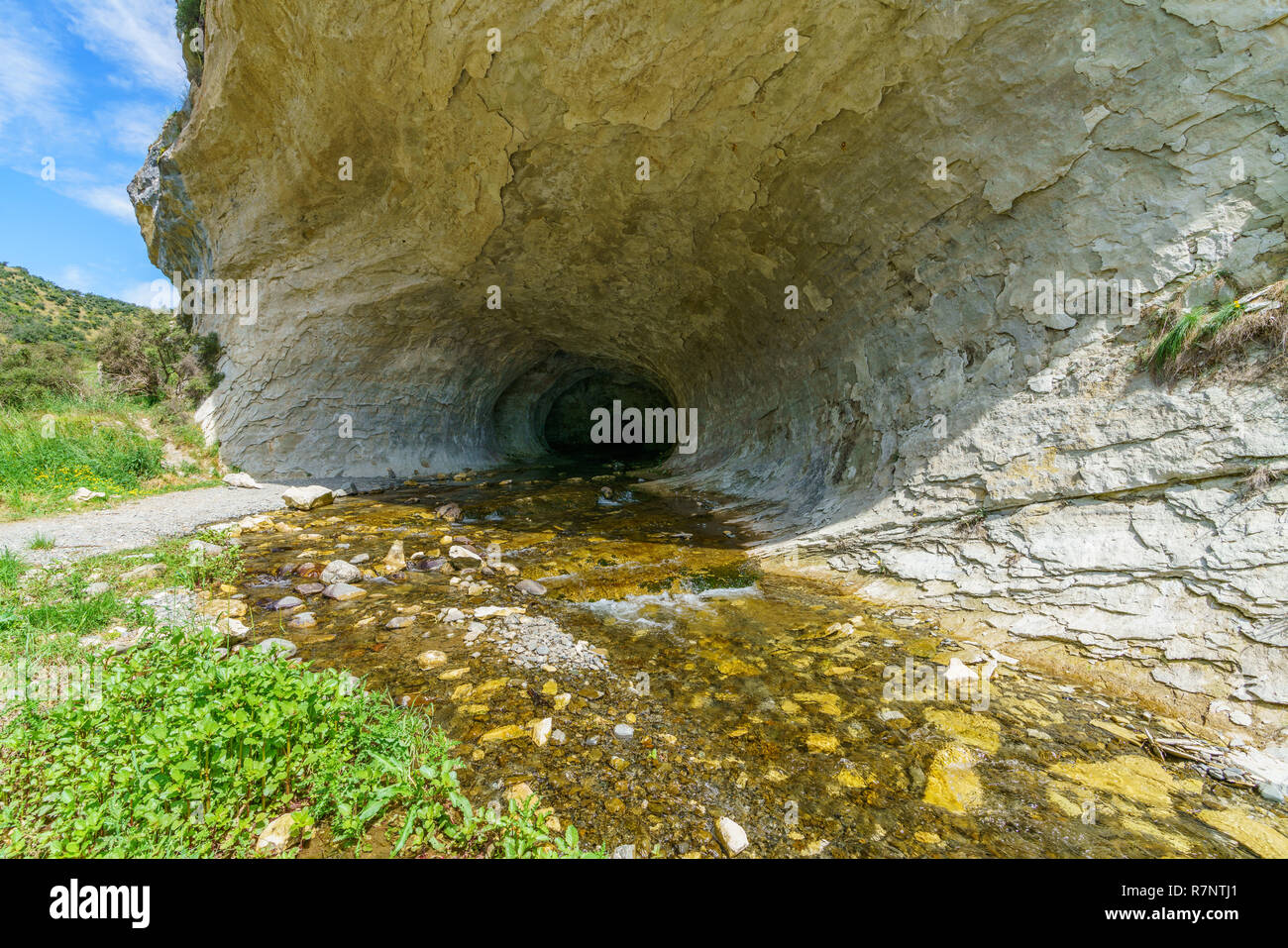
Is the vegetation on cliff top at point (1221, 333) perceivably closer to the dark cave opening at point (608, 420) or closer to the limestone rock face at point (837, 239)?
the limestone rock face at point (837, 239)

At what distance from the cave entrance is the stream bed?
16.8 m

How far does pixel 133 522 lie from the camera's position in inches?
258

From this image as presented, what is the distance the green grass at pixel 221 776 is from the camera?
6.24 feet

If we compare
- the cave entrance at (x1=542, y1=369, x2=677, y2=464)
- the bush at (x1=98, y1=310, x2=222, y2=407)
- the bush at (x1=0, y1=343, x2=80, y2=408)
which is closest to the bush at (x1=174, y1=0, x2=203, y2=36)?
the bush at (x1=98, y1=310, x2=222, y2=407)

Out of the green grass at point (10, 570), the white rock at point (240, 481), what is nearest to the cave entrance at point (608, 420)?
the white rock at point (240, 481)

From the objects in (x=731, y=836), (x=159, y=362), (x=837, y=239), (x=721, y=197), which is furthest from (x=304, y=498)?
(x=837, y=239)

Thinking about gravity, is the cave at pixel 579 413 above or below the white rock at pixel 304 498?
above

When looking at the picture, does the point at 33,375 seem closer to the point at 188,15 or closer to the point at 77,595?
the point at 188,15

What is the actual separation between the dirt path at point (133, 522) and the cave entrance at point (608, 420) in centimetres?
1430

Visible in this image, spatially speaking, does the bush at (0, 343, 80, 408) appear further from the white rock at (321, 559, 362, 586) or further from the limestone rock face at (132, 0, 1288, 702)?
the white rock at (321, 559, 362, 586)

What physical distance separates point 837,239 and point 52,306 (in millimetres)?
64103

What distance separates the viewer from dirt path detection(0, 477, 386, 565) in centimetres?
525
